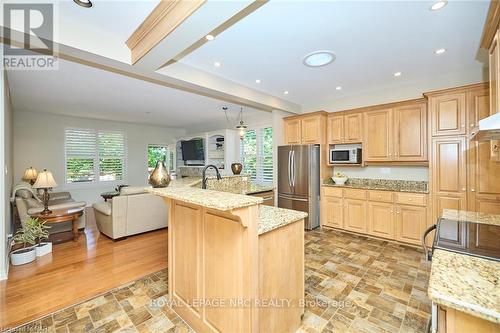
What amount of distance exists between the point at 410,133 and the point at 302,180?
6.58 feet

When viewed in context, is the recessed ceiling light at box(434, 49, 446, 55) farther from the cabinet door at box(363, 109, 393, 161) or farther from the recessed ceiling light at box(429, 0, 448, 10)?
the cabinet door at box(363, 109, 393, 161)

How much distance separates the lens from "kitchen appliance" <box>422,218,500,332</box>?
1.17 m

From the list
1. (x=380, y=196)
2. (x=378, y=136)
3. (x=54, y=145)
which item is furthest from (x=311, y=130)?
(x=54, y=145)

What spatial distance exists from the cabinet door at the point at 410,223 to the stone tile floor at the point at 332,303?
1.48 feet

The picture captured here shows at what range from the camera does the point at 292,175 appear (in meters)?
4.62

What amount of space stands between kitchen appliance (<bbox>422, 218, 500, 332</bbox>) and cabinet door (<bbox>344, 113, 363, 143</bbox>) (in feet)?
8.87

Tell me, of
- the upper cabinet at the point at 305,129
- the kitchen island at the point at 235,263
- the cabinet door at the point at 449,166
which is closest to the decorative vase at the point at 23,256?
the kitchen island at the point at 235,263

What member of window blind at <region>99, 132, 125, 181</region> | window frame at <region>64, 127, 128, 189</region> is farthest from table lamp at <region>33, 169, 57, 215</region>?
window blind at <region>99, 132, 125, 181</region>

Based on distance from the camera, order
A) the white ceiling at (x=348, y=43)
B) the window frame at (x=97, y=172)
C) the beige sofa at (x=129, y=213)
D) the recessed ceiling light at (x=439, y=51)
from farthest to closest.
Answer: the window frame at (x=97, y=172) < the beige sofa at (x=129, y=213) < the recessed ceiling light at (x=439, y=51) < the white ceiling at (x=348, y=43)

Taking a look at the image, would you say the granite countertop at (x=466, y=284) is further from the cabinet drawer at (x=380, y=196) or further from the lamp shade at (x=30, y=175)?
the lamp shade at (x=30, y=175)

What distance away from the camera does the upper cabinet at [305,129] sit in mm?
4516

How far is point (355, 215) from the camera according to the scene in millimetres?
4137

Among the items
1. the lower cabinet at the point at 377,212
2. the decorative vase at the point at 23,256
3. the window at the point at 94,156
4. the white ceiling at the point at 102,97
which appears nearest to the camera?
the decorative vase at the point at 23,256

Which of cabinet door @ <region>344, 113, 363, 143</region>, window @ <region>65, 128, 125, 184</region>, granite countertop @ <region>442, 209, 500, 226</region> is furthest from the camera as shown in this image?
window @ <region>65, 128, 125, 184</region>
